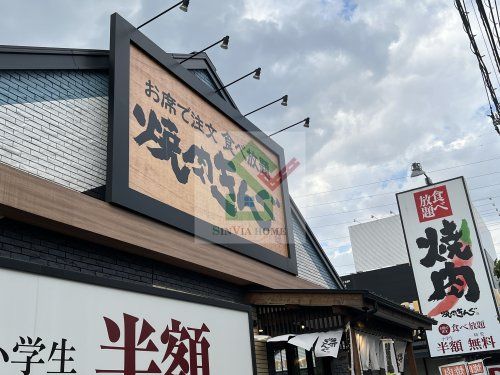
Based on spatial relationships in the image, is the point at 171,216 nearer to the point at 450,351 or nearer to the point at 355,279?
the point at 450,351

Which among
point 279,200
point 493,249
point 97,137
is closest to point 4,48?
point 97,137

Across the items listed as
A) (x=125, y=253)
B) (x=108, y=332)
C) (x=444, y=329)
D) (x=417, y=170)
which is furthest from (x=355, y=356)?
(x=417, y=170)

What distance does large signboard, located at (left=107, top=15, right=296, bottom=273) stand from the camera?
801cm

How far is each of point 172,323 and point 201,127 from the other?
5.93 metres

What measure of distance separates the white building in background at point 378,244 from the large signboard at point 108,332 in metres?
48.3

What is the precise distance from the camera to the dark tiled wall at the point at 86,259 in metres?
6.22

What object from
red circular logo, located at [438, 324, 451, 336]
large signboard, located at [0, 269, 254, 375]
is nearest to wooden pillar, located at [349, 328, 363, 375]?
large signboard, located at [0, 269, 254, 375]

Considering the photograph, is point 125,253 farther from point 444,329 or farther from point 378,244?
point 378,244

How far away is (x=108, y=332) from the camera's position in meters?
4.29

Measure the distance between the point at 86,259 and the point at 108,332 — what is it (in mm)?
3035

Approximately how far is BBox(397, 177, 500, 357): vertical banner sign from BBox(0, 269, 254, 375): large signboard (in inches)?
683

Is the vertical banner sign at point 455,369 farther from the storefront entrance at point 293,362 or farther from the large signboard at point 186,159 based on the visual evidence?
the large signboard at point 186,159

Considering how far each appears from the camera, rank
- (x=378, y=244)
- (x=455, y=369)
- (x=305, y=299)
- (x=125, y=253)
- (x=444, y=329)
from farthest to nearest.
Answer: (x=378, y=244), (x=444, y=329), (x=455, y=369), (x=305, y=299), (x=125, y=253)

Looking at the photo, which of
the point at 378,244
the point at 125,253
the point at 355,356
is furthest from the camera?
the point at 378,244
